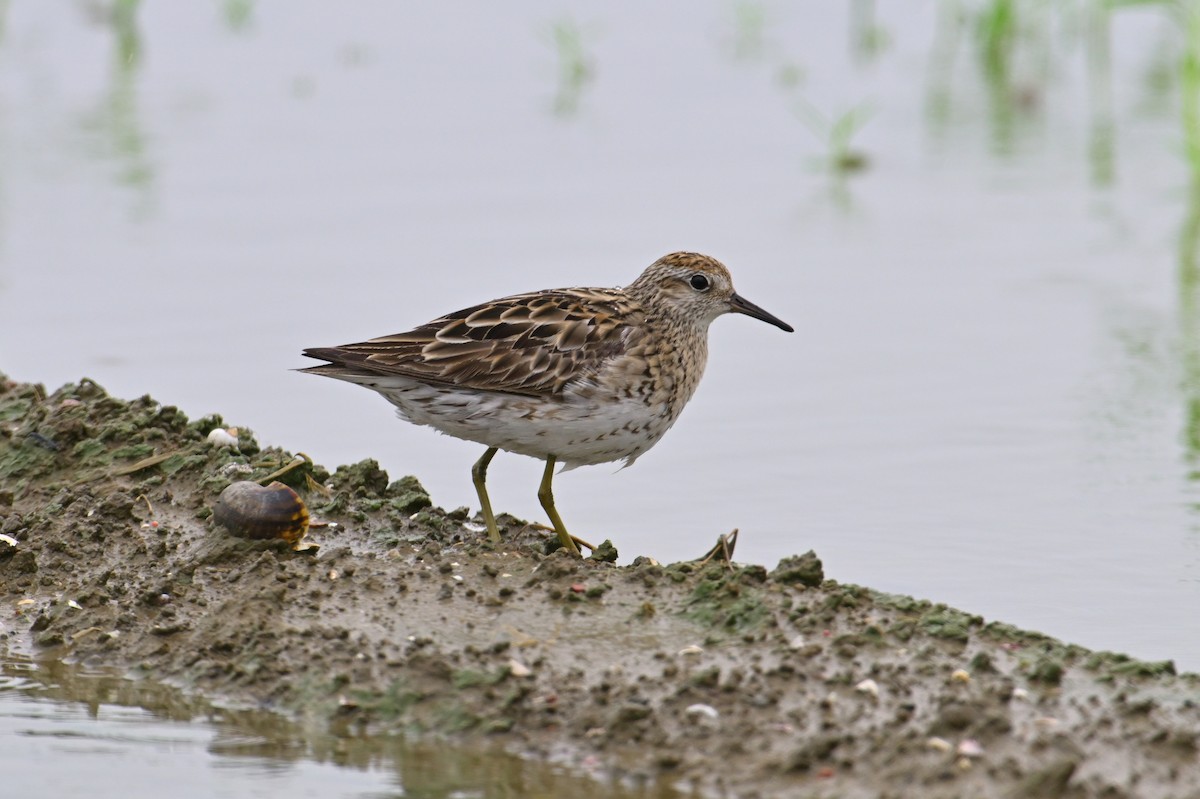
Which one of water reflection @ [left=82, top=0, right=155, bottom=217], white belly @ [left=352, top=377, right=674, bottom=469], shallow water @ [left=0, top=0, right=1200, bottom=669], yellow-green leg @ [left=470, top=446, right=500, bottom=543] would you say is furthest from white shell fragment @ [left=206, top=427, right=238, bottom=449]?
water reflection @ [left=82, top=0, right=155, bottom=217]

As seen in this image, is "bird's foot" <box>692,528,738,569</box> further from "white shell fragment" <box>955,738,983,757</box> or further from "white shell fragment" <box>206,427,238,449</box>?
"white shell fragment" <box>206,427,238,449</box>

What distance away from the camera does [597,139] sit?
50.6 feet

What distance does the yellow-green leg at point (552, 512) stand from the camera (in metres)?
7.89

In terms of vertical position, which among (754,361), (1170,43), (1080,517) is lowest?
(1080,517)

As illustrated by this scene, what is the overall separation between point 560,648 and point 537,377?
1.56m

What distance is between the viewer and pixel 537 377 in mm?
7824

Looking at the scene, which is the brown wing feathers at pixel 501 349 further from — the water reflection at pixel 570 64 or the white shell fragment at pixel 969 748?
the water reflection at pixel 570 64

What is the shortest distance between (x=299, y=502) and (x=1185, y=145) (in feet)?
30.1

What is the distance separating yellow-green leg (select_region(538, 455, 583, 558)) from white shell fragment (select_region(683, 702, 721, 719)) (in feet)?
5.69

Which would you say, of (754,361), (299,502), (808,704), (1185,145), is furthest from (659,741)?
(1185,145)

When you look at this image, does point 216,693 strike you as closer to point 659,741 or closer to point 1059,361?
point 659,741

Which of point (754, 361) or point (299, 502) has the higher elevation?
point (754, 361)

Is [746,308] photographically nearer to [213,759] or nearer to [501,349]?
[501,349]

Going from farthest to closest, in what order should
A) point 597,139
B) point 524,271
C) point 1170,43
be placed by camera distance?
point 1170,43, point 597,139, point 524,271
